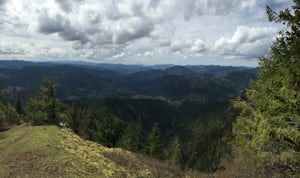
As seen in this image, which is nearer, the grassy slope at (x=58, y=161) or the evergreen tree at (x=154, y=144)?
the grassy slope at (x=58, y=161)

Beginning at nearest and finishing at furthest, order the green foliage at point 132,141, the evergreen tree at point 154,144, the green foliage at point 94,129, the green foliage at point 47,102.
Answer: the green foliage at point 47,102, the evergreen tree at point 154,144, the green foliage at point 132,141, the green foliage at point 94,129

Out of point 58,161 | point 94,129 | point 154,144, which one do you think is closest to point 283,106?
point 58,161

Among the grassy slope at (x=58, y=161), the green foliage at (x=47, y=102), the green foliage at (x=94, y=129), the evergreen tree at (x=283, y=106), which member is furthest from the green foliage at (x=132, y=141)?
the evergreen tree at (x=283, y=106)

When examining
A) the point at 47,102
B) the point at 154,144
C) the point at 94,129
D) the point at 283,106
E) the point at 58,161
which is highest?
the point at 283,106

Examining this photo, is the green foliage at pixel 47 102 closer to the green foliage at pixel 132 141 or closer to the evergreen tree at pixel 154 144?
the green foliage at pixel 132 141

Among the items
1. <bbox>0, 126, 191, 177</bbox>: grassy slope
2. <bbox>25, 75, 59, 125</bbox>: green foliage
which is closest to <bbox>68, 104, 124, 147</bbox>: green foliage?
<bbox>25, 75, 59, 125</bbox>: green foliage

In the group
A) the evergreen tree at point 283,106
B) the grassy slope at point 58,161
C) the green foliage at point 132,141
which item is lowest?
the green foliage at point 132,141

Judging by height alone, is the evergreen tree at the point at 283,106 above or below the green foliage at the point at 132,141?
above

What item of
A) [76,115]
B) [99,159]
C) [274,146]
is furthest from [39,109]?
[274,146]

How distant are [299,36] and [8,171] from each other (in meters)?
23.9

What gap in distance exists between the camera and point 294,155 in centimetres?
1309

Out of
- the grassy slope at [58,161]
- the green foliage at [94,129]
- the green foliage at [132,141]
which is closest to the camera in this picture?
the grassy slope at [58,161]

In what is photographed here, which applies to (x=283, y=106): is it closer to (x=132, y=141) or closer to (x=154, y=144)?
(x=154, y=144)

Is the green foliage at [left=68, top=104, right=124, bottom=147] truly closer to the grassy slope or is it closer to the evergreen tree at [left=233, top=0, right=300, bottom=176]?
the grassy slope
